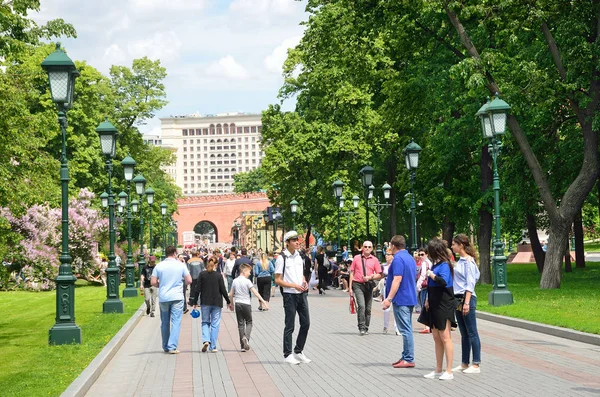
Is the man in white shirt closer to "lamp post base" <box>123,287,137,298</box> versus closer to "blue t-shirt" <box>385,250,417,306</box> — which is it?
"blue t-shirt" <box>385,250,417,306</box>

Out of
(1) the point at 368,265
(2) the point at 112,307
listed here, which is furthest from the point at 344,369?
(2) the point at 112,307

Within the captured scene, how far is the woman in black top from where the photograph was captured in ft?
50.7

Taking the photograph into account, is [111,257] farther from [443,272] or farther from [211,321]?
[443,272]

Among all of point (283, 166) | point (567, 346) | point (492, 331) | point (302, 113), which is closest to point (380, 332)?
point (492, 331)

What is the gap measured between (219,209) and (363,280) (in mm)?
121057

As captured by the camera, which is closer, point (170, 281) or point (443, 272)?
point (443, 272)

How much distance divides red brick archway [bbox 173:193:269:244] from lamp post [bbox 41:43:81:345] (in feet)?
392

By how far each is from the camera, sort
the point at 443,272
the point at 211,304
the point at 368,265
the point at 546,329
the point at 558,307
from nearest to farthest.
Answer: the point at 443,272
the point at 211,304
the point at 546,329
the point at 368,265
the point at 558,307

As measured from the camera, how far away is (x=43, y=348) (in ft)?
53.2

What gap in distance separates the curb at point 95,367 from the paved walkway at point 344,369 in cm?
11

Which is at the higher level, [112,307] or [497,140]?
[497,140]

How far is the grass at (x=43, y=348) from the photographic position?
11594 mm

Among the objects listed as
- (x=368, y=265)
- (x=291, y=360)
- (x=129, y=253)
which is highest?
(x=129, y=253)

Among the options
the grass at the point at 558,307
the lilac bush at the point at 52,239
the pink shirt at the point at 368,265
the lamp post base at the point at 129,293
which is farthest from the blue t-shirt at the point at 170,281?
the lilac bush at the point at 52,239
